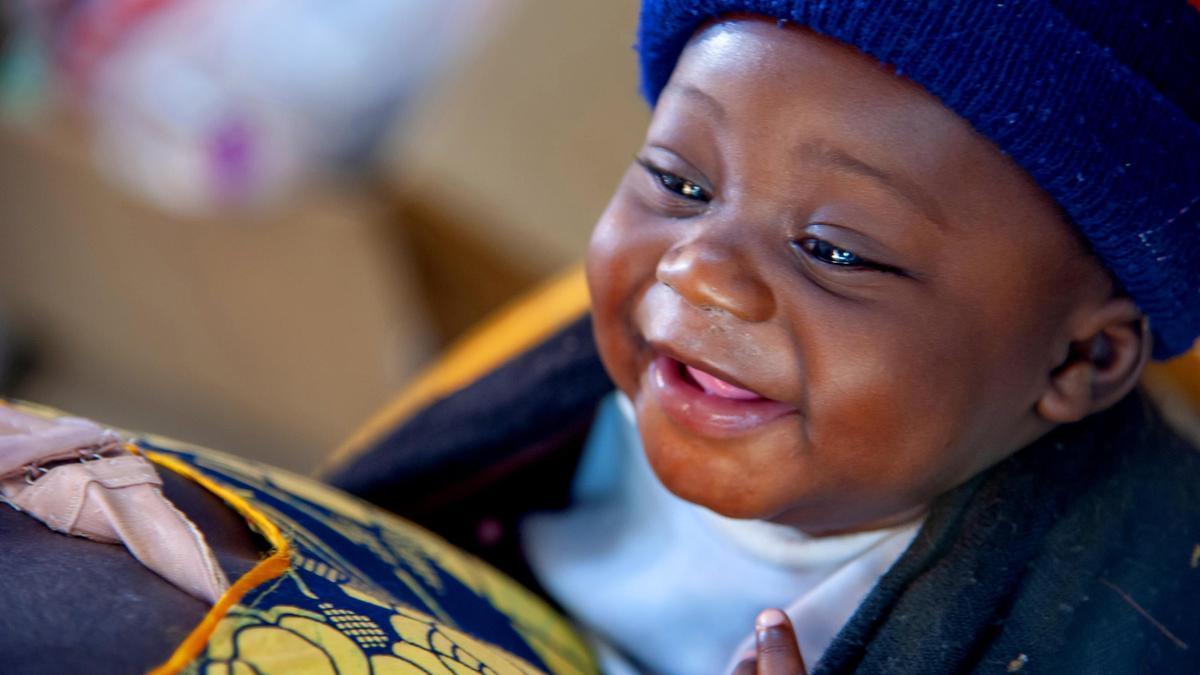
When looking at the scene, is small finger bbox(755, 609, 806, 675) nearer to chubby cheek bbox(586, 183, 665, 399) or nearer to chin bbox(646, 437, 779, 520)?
chin bbox(646, 437, 779, 520)

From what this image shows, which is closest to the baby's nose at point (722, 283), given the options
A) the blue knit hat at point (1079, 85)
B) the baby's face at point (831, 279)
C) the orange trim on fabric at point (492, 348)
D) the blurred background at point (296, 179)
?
the baby's face at point (831, 279)

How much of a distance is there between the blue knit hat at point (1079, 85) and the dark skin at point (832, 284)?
0.06 ft

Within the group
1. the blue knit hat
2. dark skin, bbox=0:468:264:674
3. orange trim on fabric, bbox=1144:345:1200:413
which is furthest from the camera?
orange trim on fabric, bbox=1144:345:1200:413

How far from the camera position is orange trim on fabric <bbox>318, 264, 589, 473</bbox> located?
1.19 meters

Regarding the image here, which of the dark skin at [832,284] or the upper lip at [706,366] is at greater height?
the dark skin at [832,284]

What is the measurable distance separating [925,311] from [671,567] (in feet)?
1.10

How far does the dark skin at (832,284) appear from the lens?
0.73 meters

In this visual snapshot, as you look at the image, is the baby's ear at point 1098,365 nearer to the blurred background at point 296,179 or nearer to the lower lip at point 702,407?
the lower lip at point 702,407

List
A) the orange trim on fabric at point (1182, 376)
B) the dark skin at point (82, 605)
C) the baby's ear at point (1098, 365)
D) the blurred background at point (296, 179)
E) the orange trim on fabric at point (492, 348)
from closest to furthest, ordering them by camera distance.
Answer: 1. the dark skin at point (82, 605)
2. the baby's ear at point (1098, 365)
3. the orange trim on fabric at point (1182, 376)
4. the orange trim on fabric at point (492, 348)
5. the blurred background at point (296, 179)

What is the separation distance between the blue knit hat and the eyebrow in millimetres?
47

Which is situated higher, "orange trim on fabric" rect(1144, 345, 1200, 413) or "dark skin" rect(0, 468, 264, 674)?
"orange trim on fabric" rect(1144, 345, 1200, 413)

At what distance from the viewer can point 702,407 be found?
79 centimetres

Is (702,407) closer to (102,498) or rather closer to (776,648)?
(776,648)

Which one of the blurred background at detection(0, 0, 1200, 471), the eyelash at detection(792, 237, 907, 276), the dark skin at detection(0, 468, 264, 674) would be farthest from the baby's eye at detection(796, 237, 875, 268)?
the blurred background at detection(0, 0, 1200, 471)
